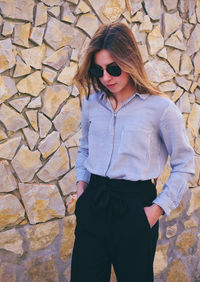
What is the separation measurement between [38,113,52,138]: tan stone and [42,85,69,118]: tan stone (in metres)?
0.04

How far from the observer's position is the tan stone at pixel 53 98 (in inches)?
102

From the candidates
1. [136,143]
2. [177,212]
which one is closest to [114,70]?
[136,143]

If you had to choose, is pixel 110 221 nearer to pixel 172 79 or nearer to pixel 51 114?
pixel 51 114

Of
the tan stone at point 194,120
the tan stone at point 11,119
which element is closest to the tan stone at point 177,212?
the tan stone at point 194,120

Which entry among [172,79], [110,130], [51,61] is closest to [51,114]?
[51,61]

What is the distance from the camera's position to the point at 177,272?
3.39 m

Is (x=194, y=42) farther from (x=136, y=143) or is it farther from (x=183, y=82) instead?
(x=136, y=143)

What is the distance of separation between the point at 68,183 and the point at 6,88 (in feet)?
2.76

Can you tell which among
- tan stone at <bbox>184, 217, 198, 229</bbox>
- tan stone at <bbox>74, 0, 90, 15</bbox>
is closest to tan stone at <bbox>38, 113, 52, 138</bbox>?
tan stone at <bbox>74, 0, 90, 15</bbox>

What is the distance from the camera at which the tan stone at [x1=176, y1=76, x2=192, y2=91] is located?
3.24 m

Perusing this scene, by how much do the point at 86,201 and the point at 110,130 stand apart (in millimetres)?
355

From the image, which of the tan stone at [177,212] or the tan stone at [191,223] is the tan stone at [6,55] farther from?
the tan stone at [191,223]

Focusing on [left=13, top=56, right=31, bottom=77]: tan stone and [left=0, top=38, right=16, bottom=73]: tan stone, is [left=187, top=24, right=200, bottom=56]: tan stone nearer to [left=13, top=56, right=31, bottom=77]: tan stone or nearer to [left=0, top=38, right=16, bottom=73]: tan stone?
[left=13, top=56, right=31, bottom=77]: tan stone

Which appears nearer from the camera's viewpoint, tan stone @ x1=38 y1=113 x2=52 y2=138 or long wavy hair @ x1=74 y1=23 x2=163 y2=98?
long wavy hair @ x1=74 y1=23 x2=163 y2=98
